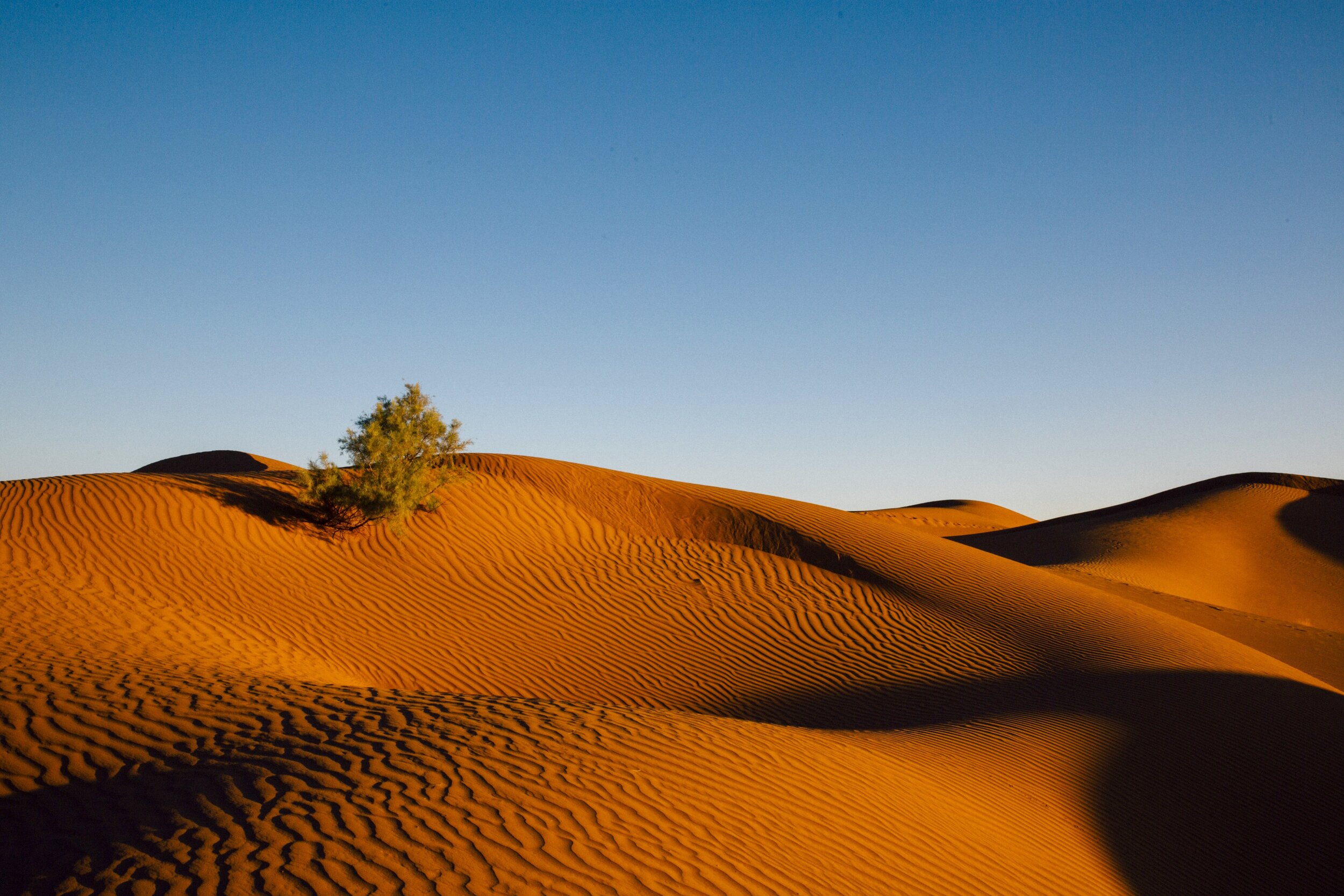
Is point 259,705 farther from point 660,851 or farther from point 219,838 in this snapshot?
point 660,851

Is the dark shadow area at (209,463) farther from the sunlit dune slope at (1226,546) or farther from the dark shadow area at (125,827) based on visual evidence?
the sunlit dune slope at (1226,546)

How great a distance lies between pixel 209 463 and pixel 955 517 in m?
36.5

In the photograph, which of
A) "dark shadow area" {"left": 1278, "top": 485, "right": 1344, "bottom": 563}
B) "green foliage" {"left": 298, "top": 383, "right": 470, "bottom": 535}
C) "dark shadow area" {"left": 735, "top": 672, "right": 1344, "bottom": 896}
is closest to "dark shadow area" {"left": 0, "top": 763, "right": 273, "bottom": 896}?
"dark shadow area" {"left": 735, "top": 672, "right": 1344, "bottom": 896}

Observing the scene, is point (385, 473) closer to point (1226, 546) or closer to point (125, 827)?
point (125, 827)

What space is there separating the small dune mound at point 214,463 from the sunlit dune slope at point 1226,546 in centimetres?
2385

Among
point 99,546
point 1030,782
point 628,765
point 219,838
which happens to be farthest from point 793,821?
point 99,546

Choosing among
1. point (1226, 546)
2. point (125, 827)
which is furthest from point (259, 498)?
point (1226, 546)

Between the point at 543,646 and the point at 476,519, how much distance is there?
14.9 feet

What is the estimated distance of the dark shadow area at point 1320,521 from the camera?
32.5 meters

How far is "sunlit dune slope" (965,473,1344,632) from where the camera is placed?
28047mm

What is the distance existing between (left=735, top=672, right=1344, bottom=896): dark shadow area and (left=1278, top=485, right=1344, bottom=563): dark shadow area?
2567 cm

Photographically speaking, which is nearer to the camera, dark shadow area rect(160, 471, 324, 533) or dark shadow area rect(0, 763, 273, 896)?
dark shadow area rect(0, 763, 273, 896)

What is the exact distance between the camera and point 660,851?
4.46 metres

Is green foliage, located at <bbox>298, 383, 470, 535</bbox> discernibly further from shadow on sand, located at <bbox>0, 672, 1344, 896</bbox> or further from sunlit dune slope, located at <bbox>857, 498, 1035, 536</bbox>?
sunlit dune slope, located at <bbox>857, 498, 1035, 536</bbox>
